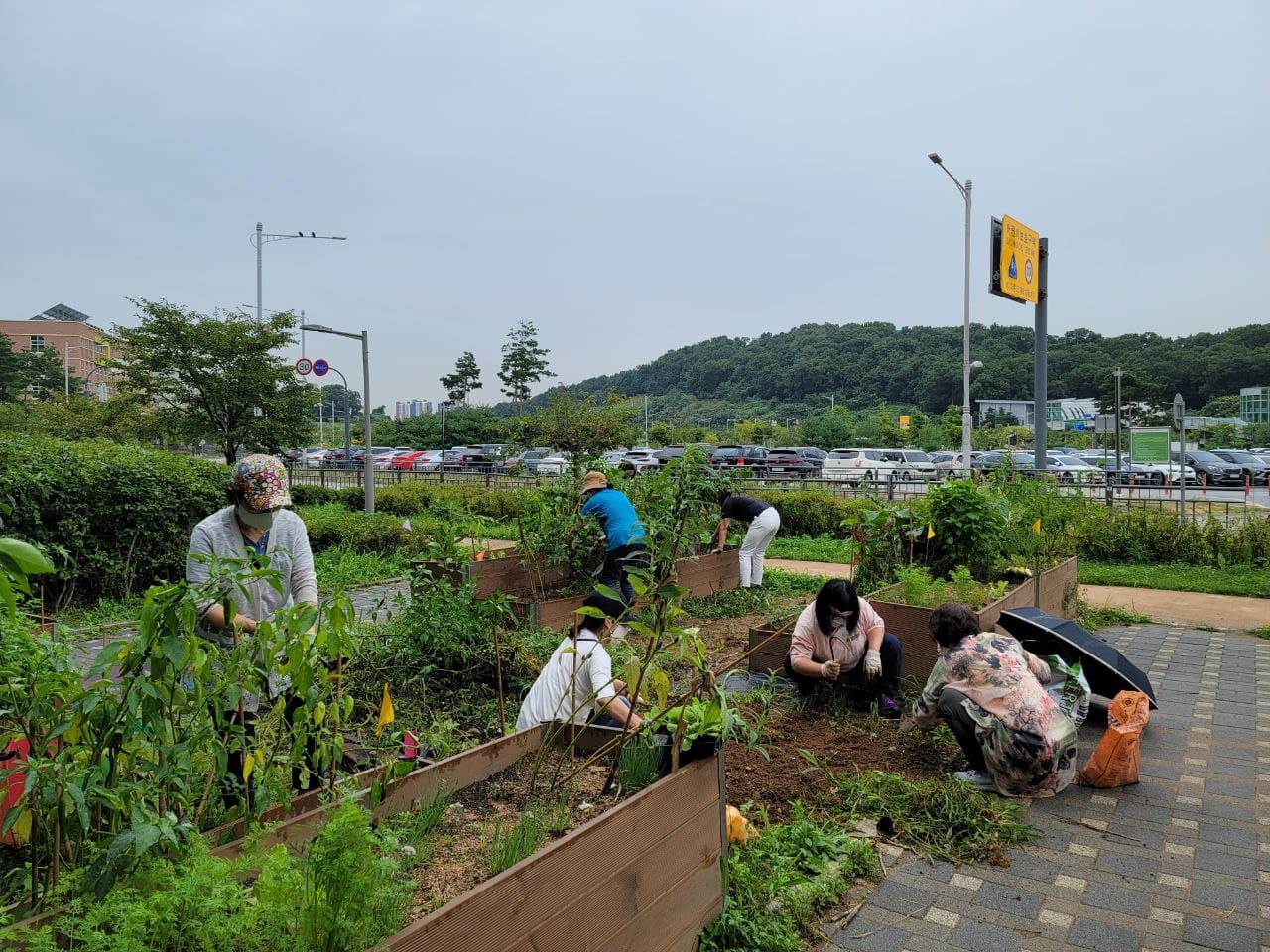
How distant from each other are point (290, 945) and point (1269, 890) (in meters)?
3.62

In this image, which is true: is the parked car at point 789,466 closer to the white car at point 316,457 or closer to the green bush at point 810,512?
the green bush at point 810,512

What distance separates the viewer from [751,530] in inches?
358

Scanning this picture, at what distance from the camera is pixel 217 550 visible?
131 inches

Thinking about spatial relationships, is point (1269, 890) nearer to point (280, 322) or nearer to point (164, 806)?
point (164, 806)

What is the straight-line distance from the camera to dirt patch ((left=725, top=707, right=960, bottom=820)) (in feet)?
13.8

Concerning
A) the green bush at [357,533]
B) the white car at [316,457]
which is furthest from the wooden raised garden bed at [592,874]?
the white car at [316,457]

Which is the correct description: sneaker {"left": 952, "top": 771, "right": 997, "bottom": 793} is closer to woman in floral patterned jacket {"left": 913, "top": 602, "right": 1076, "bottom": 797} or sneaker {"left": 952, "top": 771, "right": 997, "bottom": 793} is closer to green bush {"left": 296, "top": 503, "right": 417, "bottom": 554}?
woman in floral patterned jacket {"left": 913, "top": 602, "right": 1076, "bottom": 797}

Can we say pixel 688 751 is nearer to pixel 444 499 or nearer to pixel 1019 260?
pixel 1019 260

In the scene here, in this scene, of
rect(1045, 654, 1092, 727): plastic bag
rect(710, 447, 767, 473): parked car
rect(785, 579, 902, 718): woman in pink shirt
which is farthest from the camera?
rect(710, 447, 767, 473): parked car

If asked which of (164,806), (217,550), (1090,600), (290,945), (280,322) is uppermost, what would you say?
(280,322)

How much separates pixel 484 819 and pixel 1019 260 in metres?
14.5

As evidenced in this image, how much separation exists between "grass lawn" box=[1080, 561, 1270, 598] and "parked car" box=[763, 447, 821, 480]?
477 inches

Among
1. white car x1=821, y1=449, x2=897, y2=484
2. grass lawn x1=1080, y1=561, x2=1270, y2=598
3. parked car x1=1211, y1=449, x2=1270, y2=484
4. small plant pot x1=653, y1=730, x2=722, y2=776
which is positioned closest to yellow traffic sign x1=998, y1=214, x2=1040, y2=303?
grass lawn x1=1080, y1=561, x2=1270, y2=598

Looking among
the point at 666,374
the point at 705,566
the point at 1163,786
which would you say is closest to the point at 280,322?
the point at 705,566
